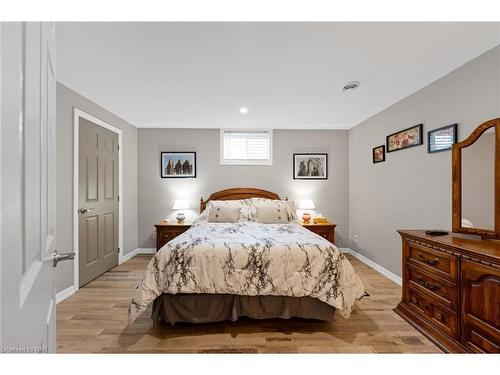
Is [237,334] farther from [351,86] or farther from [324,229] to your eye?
[351,86]

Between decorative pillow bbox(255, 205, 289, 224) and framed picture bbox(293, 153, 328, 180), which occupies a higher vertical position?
framed picture bbox(293, 153, 328, 180)

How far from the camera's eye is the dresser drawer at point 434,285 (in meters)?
1.82

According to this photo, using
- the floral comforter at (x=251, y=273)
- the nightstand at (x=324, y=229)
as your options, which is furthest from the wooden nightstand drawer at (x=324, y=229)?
the floral comforter at (x=251, y=273)

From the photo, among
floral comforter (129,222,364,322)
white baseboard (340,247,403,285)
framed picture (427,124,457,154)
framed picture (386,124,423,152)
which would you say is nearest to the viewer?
floral comforter (129,222,364,322)

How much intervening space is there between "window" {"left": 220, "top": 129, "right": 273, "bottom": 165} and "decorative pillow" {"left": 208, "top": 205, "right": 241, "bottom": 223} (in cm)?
117

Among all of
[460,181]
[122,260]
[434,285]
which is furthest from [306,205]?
[122,260]

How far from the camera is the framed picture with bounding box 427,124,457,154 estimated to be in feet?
7.95

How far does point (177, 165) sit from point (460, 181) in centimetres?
411

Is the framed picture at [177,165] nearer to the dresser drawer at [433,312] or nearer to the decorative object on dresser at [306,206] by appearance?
the decorative object on dresser at [306,206]

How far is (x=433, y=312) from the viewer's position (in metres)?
2.01

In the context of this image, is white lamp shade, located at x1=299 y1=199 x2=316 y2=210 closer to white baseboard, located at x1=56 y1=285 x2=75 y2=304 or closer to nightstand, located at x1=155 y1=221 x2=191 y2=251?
nightstand, located at x1=155 y1=221 x2=191 y2=251

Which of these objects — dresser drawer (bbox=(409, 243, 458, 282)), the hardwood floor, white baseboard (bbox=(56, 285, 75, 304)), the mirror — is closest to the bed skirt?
the hardwood floor
